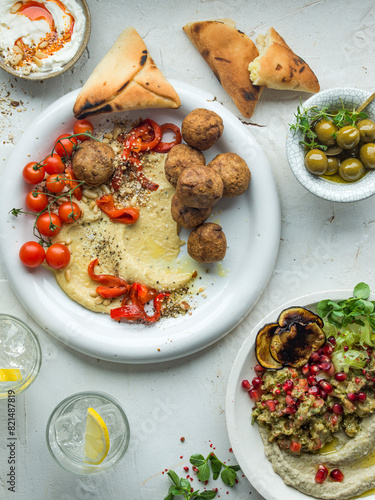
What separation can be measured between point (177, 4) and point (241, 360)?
2344 millimetres

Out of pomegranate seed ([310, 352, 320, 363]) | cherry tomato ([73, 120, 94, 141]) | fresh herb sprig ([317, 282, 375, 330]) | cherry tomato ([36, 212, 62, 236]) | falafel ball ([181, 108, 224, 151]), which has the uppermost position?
cherry tomato ([73, 120, 94, 141])

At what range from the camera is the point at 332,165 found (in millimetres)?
2797

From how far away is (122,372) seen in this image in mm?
3096

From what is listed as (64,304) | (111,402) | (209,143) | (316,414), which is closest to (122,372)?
(111,402)

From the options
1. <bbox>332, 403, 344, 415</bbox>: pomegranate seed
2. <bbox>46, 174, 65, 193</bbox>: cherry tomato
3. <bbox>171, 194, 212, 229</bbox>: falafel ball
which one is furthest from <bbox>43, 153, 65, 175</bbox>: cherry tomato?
<bbox>332, 403, 344, 415</bbox>: pomegranate seed

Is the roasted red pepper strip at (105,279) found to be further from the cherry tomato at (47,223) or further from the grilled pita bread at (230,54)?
the grilled pita bread at (230,54)

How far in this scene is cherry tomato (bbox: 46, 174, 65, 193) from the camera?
9.63 ft

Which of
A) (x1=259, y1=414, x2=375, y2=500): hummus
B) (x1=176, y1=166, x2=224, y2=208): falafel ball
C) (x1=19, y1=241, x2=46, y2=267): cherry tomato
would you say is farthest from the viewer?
(x1=19, y1=241, x2=46, y2=267): cherry tomato

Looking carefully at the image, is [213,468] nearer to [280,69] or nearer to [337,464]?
[337,464]

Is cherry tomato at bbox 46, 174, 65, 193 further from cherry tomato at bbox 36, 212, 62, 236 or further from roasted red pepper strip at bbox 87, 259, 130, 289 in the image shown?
roasted red pepper strip at bbox 87, 259, 130, 289

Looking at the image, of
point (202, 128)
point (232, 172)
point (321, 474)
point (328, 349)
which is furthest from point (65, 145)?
point (321, 474)

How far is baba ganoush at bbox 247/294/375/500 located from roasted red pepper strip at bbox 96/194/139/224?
113cm

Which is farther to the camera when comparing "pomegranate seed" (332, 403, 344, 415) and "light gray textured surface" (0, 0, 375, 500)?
"light gray textured surface" (0, 0, 375, 500)

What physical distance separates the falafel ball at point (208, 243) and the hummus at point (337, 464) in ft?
3.66
